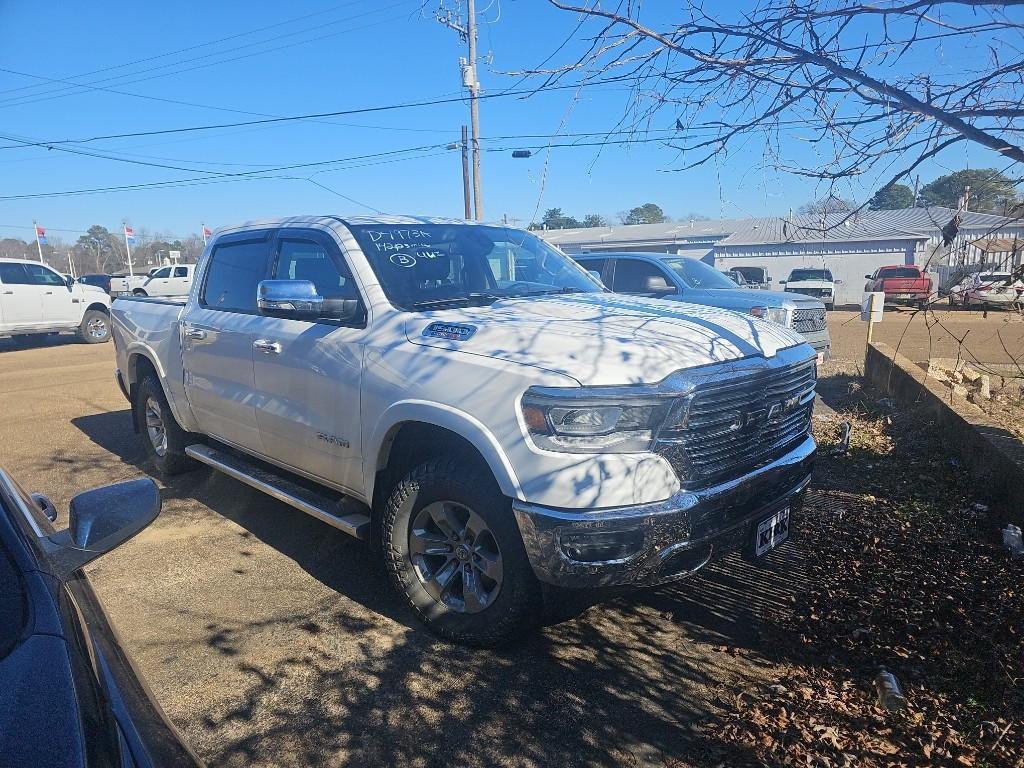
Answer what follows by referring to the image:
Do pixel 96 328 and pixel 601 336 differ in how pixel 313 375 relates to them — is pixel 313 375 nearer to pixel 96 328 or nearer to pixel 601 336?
pixel 601 336

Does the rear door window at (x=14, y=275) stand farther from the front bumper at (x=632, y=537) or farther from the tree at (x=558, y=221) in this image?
the tree at (x=558, y=221)

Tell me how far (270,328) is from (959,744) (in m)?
3.87

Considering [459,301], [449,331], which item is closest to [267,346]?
[459,301]

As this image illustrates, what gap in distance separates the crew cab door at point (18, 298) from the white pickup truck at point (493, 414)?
43.2 feet

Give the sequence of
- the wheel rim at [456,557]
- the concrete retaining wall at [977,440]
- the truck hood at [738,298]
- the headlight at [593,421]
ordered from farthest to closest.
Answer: the truck hood at [738,298] < the concrete retaining wall at [977,440] < the wheel rim at [456,557] < the headlight at [593,421]

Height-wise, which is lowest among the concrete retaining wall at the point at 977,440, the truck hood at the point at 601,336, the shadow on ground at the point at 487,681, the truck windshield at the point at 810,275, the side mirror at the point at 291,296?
the shadow on ground at the point at 487,681

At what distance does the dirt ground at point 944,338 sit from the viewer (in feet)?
40.8

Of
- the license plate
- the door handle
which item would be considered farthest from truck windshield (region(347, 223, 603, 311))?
the license plate


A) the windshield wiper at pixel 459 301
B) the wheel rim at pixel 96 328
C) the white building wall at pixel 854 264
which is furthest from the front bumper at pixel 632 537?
the white building wall at pixel 854 264

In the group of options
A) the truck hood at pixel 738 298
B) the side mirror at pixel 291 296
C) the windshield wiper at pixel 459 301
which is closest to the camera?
the side mirror at pixel 291 296

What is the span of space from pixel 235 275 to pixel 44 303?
13436 millimetres

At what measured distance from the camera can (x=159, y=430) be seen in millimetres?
6008

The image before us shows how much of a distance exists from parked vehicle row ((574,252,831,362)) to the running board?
6.49 metres

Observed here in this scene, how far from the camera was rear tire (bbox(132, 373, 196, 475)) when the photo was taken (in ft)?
18.7
